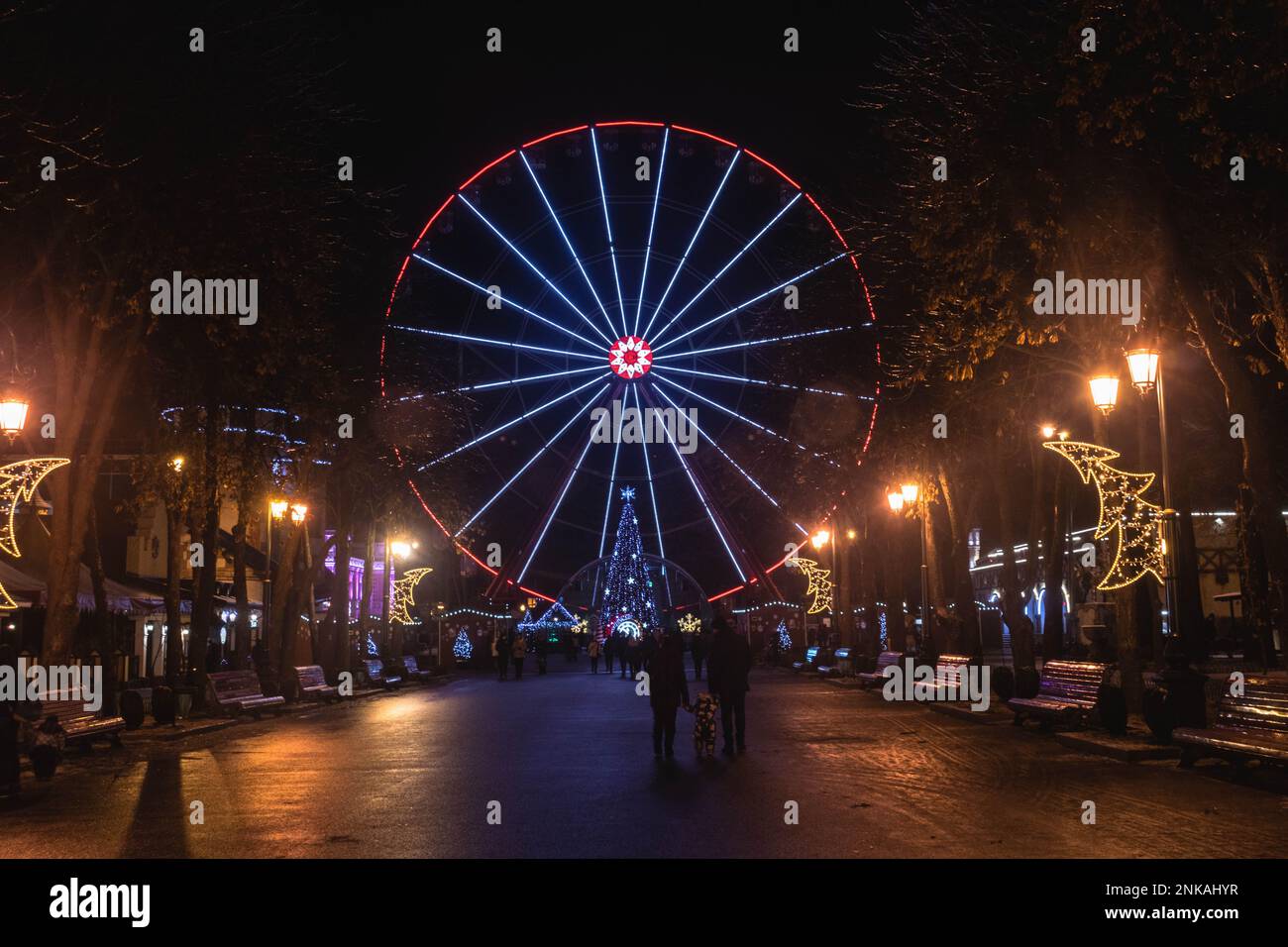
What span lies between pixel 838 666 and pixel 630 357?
13715mm

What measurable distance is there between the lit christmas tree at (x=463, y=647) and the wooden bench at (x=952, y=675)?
37770 millimetres

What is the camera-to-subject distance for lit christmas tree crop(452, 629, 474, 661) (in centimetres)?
6775

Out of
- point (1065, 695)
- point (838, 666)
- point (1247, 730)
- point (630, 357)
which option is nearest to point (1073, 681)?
point (1065, 695)

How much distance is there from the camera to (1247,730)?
16.1m

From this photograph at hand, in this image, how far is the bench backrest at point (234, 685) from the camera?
29728 mm

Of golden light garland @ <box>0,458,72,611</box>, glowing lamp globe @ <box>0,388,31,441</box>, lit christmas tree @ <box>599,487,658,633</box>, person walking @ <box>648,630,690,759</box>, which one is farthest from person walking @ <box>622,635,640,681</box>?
glowing lamp globe @ <box>0,388,31,441</box>

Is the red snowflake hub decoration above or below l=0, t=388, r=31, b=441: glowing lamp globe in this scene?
above

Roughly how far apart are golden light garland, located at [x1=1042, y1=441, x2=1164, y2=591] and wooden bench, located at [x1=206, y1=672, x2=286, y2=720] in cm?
1754

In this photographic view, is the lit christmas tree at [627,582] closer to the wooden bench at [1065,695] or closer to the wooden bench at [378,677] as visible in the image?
the wooden bench at [378,677]

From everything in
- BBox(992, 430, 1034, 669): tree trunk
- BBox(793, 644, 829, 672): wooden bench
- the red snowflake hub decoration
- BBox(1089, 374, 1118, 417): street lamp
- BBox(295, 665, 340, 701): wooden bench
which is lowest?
BBox(793, 644, 829, 672): wooden bench

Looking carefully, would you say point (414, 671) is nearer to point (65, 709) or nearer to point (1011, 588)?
point (1011, 588)

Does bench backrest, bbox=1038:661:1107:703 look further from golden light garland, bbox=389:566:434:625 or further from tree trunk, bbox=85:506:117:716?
golden light garland, bbox=389:566:434:625

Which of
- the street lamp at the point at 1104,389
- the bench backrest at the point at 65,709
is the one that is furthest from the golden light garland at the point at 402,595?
the street lamp at the point at 1104,389
